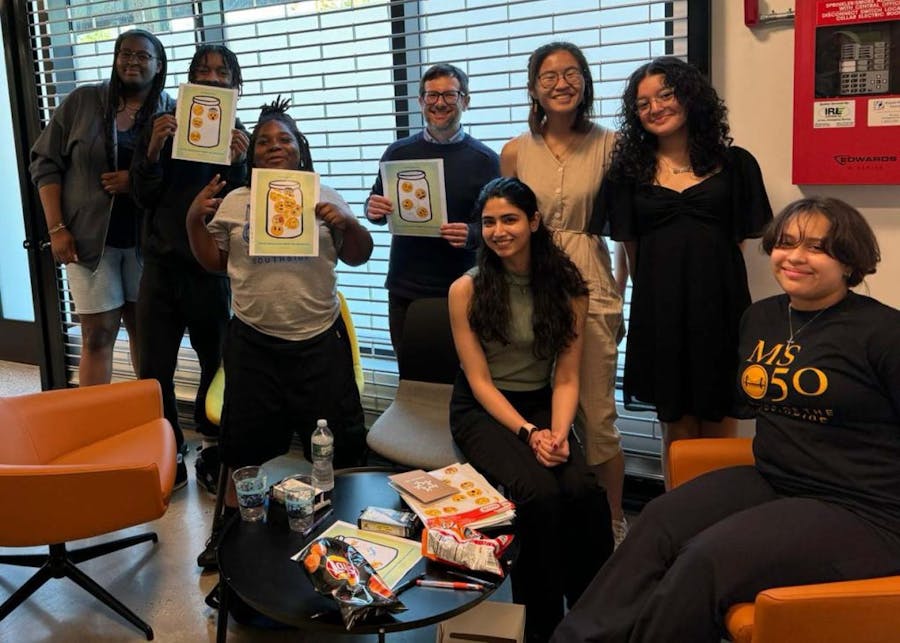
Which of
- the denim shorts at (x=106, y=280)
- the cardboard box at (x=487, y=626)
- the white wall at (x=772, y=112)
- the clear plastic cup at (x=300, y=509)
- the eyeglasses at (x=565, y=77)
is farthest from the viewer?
the denim shorts at (x=106, y=280)

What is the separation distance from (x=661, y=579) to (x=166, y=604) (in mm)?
1555

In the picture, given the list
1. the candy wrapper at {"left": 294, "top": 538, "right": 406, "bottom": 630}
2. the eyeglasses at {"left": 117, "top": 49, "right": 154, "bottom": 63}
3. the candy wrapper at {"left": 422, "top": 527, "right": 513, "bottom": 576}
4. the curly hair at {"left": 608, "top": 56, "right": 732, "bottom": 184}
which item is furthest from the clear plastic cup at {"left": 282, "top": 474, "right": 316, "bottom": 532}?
the eyeglasses at {"left": 117, "top": 49, "right": 154, "bottom": 63}

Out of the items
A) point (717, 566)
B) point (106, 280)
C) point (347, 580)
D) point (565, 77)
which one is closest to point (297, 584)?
point (347, 580)

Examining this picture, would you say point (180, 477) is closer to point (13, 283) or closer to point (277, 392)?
point (277, 392)

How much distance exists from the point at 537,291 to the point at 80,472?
1.35 meters

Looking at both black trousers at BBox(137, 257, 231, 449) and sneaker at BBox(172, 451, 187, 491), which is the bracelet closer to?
black trousers at BBox(137, 257, 231, 449)

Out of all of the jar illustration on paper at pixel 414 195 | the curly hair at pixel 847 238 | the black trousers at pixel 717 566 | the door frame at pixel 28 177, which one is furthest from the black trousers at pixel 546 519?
the door frame at pixel 28 177

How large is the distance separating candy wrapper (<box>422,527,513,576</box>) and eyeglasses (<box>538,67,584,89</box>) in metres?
1.30

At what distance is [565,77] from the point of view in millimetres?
2215

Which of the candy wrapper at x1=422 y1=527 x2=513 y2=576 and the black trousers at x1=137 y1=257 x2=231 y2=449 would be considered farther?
the black trousers at x1=137 y1=257 x2=231 y2=449

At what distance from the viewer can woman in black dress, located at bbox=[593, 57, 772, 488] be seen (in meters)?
2.10

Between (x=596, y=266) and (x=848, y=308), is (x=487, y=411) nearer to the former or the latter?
(x=596, y=266)

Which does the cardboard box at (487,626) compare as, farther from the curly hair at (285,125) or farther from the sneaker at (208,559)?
the curly hair at (285,125)

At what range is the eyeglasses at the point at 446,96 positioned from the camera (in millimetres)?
2513
